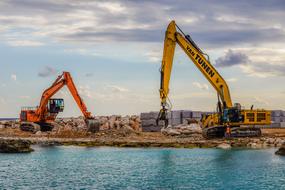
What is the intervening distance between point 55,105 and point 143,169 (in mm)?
30442

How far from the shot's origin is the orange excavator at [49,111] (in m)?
61.3

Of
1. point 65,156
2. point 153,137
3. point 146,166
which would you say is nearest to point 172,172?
point 146,166

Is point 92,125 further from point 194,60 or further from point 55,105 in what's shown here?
point 194,60

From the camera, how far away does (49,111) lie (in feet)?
210

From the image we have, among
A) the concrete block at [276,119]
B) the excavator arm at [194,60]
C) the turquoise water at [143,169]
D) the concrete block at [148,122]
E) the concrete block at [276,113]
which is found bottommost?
the turquoise water at [143,169]

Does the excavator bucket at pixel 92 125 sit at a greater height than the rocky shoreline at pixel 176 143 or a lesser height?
greater

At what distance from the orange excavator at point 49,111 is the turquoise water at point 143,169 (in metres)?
13.3

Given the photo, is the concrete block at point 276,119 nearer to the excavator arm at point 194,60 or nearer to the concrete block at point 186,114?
the concrete block at point 186,114

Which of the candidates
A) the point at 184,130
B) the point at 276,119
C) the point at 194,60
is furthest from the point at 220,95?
the point at 276,119

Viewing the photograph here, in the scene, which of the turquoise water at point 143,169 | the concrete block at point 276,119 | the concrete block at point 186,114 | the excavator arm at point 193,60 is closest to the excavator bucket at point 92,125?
the concrete block at point 186,114

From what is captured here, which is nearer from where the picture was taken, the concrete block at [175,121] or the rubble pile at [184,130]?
the rubble pile at [184,130]

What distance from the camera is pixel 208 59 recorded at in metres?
50.9

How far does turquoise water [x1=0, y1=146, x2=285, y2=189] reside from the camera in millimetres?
29078

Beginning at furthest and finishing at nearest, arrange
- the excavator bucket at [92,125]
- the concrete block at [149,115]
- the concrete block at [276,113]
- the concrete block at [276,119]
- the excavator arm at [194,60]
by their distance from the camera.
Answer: the concrete block at [276,113]
the concrete block at [276,119]
the concrete block at [149,115]
the excavator bucket at [92,125]
the excavator arm at [194,60]
